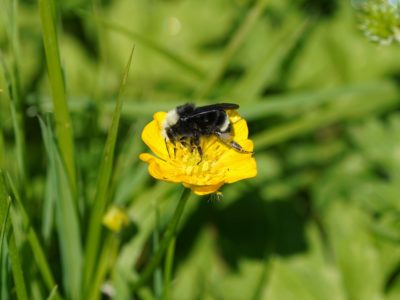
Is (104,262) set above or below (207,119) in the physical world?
below

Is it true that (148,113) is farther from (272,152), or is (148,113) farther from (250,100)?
(272,152)

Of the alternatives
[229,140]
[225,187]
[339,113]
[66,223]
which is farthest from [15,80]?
[339,113]

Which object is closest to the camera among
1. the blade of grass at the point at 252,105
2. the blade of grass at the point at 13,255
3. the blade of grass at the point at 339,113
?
the blade of grass at the point at 13,255

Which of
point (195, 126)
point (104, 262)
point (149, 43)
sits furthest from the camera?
point (149, 43)

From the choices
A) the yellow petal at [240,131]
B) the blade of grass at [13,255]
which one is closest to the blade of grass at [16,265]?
the blade of grass at [13,255]

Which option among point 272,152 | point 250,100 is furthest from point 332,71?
point 250,100

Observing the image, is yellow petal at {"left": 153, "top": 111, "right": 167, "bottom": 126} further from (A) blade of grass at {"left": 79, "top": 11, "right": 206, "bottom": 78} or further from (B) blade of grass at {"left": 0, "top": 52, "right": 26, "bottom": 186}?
(A) blade of grass at {"left": 79, "top": 11, "right": 206, "bottom": 78}

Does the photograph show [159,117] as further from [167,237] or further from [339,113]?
[339,113]

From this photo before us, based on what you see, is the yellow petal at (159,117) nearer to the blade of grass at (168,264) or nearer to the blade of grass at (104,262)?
the blade of grass at (168,264)

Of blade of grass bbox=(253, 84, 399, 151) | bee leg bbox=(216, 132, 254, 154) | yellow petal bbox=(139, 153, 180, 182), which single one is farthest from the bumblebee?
blade of grass bbox=(253, 84, 399, 151)
